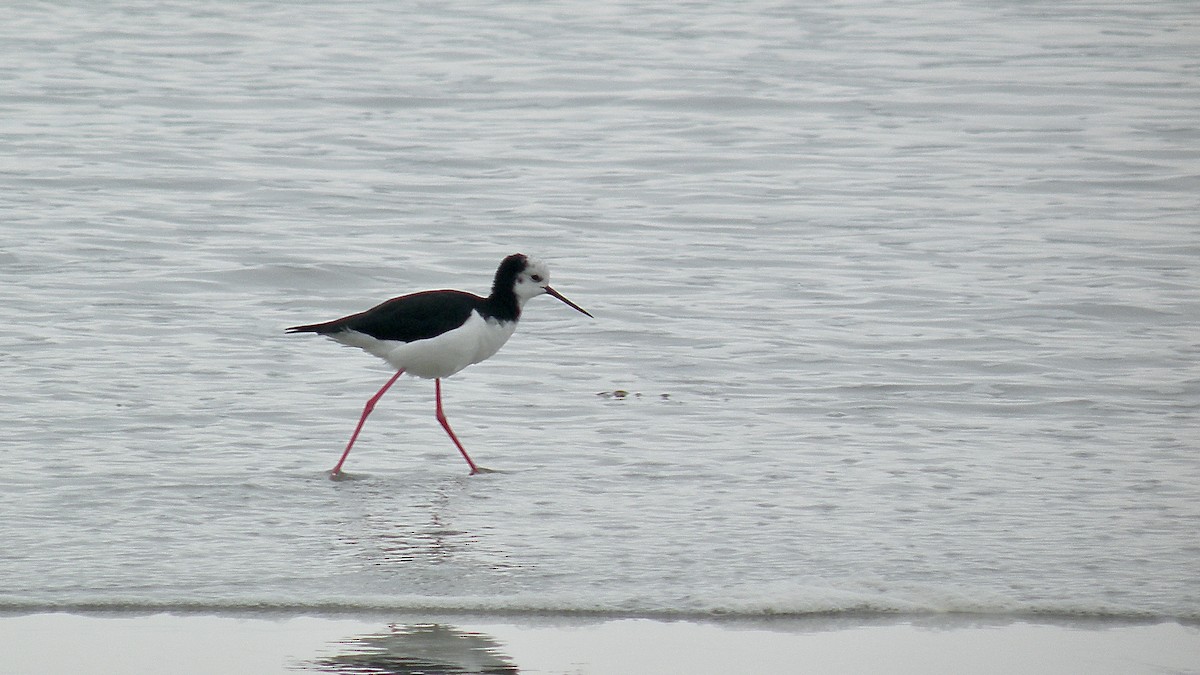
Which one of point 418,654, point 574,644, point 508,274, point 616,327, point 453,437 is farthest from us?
point 616,327

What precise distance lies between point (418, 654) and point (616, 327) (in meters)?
6.03

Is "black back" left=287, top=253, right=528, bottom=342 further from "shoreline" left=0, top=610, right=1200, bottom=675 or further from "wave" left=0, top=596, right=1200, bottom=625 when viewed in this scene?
"shoreline" left=0, top=610, right=1200, bottom=675

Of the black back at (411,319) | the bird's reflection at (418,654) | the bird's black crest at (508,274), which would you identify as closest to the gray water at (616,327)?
the bird's reflection at (418,654)

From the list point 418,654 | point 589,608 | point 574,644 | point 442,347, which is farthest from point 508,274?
point 418,654

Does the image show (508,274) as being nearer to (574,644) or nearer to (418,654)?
(574,644)

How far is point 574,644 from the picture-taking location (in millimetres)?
6113

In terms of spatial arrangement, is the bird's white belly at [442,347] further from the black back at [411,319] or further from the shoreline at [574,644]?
the shoreline at [574,644]

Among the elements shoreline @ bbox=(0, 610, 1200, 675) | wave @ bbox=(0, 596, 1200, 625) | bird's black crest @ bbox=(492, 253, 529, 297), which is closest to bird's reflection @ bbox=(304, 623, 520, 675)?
shoreline @ bbox=(0, 610, 1200, 675)

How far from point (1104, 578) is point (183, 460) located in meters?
4.19

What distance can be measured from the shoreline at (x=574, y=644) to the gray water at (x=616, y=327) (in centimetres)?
15

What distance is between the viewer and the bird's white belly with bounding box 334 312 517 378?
9.07 m

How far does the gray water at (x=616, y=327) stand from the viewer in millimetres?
7117

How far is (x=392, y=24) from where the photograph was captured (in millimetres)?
27828

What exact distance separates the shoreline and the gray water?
0.49 feet
